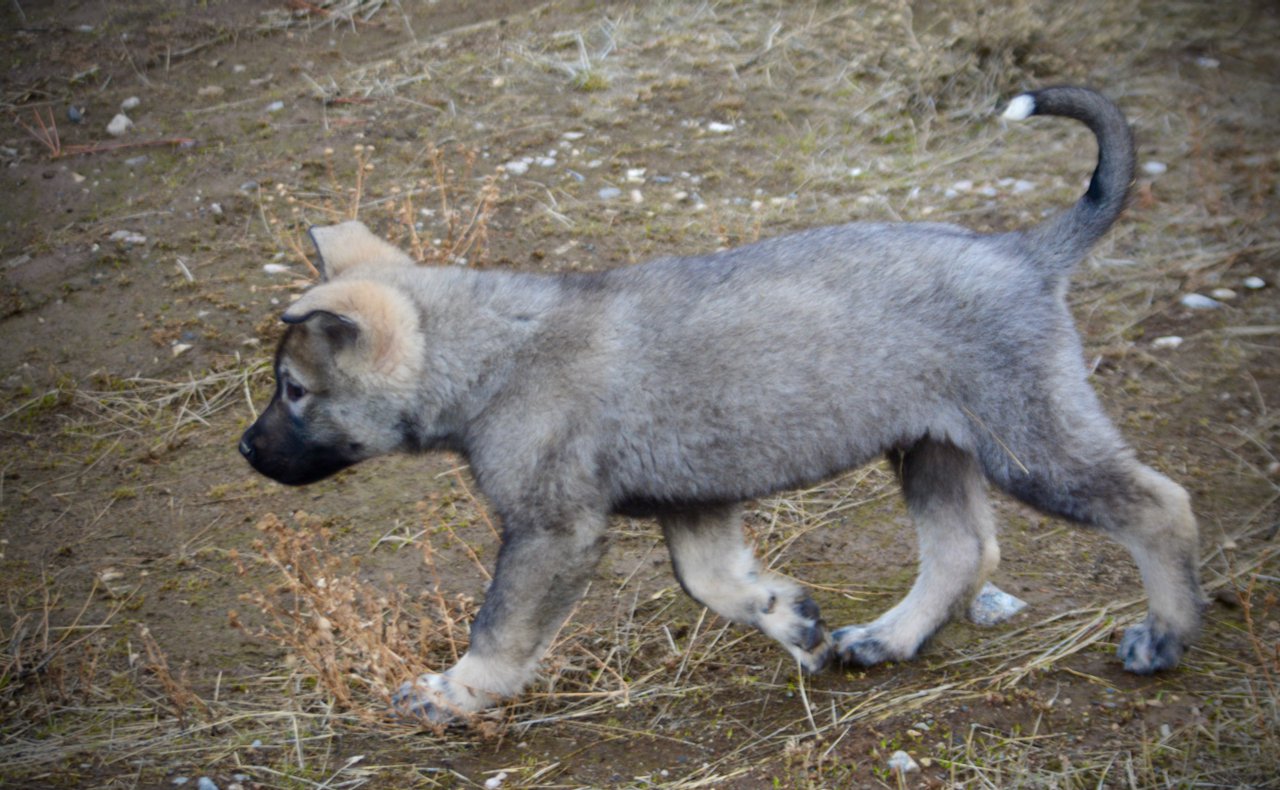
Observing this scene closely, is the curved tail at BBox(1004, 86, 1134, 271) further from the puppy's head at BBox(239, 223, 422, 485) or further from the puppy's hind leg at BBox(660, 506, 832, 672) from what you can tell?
the puppy's head at BBox(239, 223, 422, 485)

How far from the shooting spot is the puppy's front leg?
11.9 feet

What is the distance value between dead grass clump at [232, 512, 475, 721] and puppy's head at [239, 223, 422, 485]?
0.27 metres

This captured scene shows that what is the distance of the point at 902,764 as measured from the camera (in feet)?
10.9

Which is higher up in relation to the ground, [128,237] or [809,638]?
[809,638]

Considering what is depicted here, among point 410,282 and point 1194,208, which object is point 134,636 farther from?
point 1194,208

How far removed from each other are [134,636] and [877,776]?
8.79 ft

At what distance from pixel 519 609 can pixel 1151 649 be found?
74.6 inches

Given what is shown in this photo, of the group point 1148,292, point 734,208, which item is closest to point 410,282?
point 734,208

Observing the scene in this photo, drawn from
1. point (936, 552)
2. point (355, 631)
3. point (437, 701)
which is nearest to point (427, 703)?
point (437, 701)

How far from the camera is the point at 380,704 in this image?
3.93 meters

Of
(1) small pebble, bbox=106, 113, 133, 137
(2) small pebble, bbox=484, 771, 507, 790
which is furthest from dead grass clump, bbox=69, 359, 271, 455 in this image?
(2) small pebble, bbox=484, 771, 507, 790

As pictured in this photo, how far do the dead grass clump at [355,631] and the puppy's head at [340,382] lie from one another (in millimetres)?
265

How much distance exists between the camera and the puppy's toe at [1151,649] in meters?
3.59

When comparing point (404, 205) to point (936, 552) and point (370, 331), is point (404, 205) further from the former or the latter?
point (936, 552)
